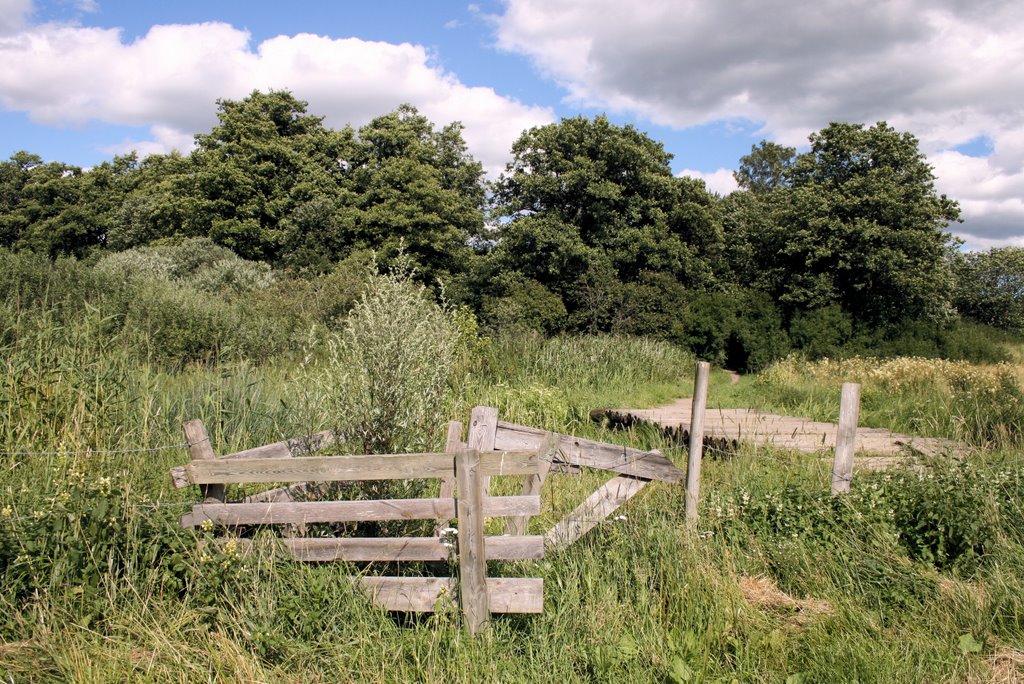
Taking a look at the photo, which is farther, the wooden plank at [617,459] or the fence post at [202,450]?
the wooden plank at [617,459]

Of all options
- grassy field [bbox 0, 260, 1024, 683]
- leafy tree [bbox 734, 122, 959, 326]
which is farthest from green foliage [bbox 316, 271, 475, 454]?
leafy tree [bbox 734, 122, 959, 326]

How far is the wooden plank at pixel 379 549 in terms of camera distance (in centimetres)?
373

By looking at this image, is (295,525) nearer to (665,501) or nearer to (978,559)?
(665,501)

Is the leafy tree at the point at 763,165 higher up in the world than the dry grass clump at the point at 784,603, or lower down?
higher up

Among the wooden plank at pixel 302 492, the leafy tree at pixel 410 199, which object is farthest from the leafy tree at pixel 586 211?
the wooden plank at pixel 302 492

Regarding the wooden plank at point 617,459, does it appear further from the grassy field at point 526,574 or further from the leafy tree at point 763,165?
the leafy tree at point 763,165

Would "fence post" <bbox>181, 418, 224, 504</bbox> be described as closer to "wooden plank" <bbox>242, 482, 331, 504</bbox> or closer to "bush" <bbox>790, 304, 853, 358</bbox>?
"wooden plank" <bbox>242, 482, 331, 504</bbox>

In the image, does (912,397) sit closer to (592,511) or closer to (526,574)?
(592,511)

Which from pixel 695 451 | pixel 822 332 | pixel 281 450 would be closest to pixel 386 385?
pixel 281 450

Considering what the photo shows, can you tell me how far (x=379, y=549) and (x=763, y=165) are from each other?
5009 cm

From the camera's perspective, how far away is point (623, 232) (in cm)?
2495

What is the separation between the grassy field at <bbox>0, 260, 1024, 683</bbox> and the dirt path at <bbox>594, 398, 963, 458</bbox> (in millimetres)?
718

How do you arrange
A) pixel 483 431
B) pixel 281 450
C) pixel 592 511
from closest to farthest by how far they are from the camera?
pixel 281 450
pixel 592 511
pixel 483 431

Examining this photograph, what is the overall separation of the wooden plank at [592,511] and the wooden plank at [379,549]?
724 millimetres
